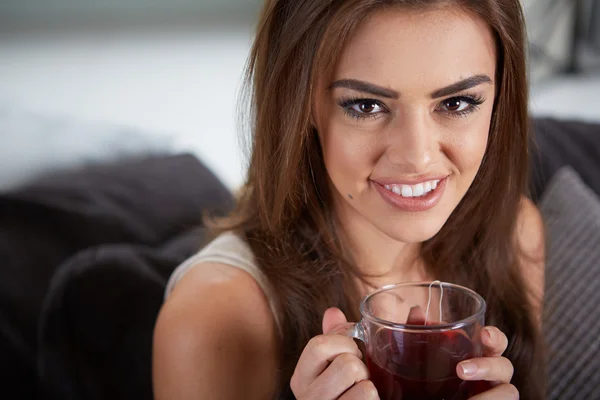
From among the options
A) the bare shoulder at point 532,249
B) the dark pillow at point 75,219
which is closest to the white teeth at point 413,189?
the bare shoulder at point 532,249

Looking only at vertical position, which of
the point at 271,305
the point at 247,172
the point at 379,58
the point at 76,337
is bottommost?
the point at 76,337

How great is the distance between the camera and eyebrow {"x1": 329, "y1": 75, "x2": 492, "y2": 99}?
0.97 m

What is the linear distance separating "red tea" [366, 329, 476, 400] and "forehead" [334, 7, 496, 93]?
36cm

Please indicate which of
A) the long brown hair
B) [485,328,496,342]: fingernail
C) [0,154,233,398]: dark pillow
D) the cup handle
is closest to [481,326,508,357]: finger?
[485,328,496,342]: fingernail

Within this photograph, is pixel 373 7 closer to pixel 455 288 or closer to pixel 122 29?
pixel 455 288

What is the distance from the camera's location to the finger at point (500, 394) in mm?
791

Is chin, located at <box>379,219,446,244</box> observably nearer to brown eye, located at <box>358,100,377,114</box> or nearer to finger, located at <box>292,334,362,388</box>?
brown eye, located at <box>358,100,377,114</box>

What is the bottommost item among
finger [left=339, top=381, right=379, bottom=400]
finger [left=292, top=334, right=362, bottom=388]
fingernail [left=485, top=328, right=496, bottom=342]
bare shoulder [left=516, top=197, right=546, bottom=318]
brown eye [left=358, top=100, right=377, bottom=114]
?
bare shoulder [left=516, top=197, right=546, bottom=318]

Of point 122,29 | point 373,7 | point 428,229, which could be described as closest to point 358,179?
point 428,229

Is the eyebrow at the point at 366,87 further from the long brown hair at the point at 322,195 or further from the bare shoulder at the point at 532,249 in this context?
the bare shoulder at the point at 532,249

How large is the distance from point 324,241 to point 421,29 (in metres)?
0.41

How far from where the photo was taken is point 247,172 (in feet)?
4.33

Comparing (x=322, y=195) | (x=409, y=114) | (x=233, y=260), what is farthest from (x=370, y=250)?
(x=409, y=114)

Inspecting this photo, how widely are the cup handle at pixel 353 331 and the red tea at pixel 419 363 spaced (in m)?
0.02
